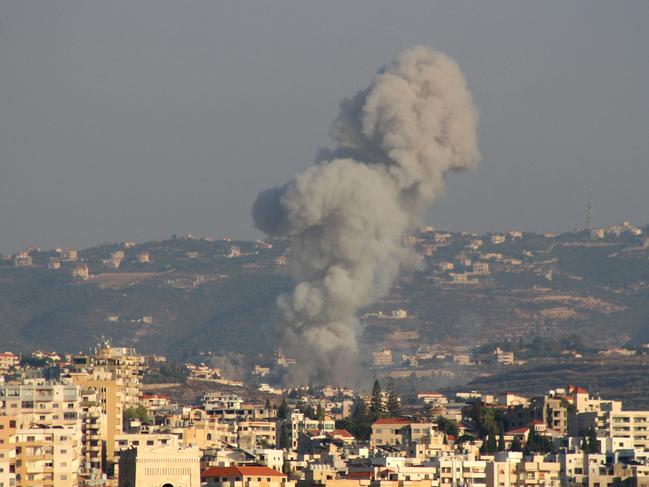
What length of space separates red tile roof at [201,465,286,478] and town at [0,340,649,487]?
0.07 m

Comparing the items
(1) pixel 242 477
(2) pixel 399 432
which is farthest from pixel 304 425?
(1) pixel 242 477

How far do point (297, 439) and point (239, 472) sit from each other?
85.3 ft

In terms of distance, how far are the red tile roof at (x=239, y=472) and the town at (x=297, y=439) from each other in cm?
7

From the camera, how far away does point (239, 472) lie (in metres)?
67.9

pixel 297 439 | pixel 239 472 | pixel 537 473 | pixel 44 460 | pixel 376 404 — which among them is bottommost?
pixel 44 460

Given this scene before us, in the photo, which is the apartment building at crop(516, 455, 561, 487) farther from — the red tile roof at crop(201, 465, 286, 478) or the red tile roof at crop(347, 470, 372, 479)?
the red tile roof at crop(201, 465, 286, 478)

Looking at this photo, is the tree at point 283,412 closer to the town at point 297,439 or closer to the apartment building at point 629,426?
the town at point 297,439

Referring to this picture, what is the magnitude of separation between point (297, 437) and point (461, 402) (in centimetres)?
2621

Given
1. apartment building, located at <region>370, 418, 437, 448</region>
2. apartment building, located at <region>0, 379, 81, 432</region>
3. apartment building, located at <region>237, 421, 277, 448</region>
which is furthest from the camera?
apartment building, located at <region>237, 421, 277, 448</region>

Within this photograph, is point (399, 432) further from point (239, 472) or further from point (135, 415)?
point (239, 472)

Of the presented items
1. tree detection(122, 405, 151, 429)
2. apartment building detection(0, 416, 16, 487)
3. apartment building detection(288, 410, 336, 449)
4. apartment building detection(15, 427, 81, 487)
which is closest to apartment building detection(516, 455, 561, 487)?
apartment building detection(15, 427, 81, 487)

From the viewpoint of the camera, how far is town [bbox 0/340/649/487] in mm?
64812

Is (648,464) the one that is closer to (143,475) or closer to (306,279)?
(143,475)

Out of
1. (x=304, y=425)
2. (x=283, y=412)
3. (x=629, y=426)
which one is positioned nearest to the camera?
(x=629, y=426)
